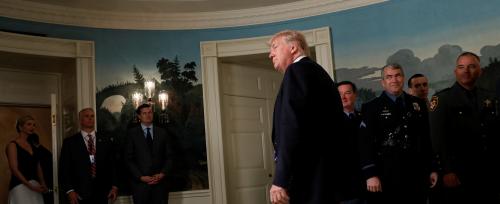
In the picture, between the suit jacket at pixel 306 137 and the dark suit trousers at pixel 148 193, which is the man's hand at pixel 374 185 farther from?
the dark suit trousers at pixel 148 193

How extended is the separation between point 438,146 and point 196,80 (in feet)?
10.6

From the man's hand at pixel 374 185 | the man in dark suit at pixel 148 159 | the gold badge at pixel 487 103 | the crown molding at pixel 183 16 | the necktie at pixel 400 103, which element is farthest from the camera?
the crown molding at pixel 183 16

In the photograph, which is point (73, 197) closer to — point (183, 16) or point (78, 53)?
point (78, 53)

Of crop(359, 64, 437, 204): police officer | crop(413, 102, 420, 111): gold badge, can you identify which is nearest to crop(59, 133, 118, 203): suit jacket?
crop(359, 64, 437, 204): police officer

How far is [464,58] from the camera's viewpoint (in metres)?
4.86

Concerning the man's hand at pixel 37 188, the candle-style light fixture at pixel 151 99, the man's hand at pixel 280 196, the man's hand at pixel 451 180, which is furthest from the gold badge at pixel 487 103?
the man's hand at pixel 37 188

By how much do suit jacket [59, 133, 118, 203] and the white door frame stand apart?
1.41 metres

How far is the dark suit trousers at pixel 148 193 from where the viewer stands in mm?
5629

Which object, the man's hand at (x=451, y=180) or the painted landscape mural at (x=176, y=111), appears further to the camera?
the painted landscape mural at (x=176, y=111)

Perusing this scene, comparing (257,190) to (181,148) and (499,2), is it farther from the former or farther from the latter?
(499,2)

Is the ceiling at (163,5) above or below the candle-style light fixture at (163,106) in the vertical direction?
above

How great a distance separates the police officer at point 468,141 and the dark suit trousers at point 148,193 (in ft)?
9.73

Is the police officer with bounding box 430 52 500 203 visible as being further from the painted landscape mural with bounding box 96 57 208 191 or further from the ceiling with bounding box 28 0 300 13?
the painted landscape mural with bounding box 96 57 208 191

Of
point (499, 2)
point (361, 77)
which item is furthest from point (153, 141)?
point (499, 2)
